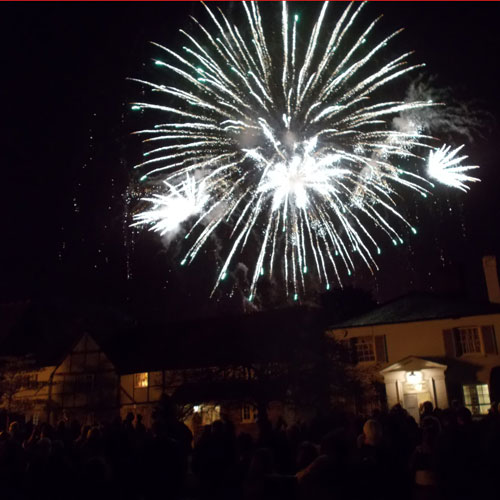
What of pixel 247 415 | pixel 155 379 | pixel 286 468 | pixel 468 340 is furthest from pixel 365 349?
pixel 286 468

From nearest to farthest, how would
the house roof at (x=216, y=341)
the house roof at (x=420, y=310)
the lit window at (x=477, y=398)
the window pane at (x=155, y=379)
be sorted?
the lit window at (x=477, y=398) < the house roof at (x=216, y=341) < the house roof at (x=420, y=310) < the window pane at (x=155, y=379)

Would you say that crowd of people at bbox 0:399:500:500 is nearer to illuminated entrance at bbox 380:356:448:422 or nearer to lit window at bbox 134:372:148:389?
illuminated entrance at bbox 380:356:448:422

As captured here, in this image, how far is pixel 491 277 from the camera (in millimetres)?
28422

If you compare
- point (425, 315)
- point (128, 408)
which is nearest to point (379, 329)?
point (425, 315)

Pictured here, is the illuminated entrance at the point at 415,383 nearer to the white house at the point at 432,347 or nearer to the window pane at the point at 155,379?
the white house at the point at 432,347

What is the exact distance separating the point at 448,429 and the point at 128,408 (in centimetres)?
2773

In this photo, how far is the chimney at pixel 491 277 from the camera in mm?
28047

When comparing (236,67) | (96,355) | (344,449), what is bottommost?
(344,449)

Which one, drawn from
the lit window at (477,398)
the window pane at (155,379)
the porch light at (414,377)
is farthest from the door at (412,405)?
the window pane at (155,379)

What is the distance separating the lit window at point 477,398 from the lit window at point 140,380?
54.7 ft

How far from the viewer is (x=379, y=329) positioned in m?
28.3

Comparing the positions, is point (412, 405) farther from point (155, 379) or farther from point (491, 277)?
point (155, 379)

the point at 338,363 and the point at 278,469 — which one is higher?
the point at 338,363

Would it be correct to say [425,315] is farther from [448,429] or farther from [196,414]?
[448,429]
